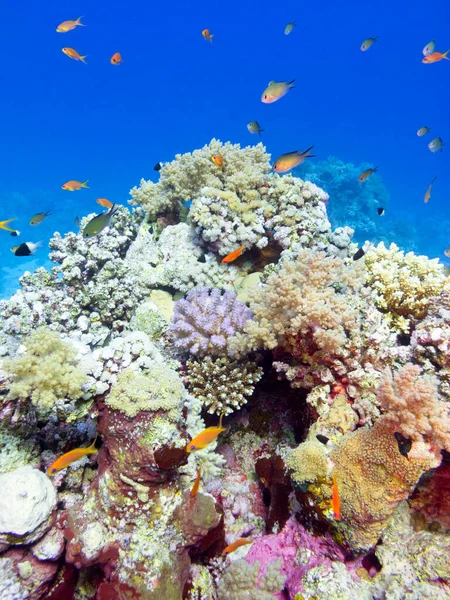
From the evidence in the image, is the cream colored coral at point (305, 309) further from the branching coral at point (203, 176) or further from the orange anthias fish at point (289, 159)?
the branching coral at point (203, 176)

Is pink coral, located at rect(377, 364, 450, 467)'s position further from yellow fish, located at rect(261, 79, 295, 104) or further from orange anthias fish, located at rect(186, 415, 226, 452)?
yellow fish, located at rect(261, 79, 295, 104)

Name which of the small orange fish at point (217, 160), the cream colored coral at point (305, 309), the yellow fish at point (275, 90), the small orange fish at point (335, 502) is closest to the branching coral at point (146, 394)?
the cream colored coral at point (305, 309)

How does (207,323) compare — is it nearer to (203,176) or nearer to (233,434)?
(233,434)

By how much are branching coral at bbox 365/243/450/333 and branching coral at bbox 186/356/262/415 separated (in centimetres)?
200

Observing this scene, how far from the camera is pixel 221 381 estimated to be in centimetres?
425

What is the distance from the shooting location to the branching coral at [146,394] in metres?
3.17

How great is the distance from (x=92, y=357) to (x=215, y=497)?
2208 millimetres

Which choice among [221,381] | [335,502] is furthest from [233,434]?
[335,502]

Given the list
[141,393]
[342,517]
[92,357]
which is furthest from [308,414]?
[92,357]

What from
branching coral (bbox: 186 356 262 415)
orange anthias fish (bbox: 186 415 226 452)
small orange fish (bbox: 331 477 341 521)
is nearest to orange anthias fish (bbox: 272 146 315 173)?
branching coral (bbox: 186 356 262 415)

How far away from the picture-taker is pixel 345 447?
300 cm

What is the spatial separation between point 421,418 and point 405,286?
2.11 m

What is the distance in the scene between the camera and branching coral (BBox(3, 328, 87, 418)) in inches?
126

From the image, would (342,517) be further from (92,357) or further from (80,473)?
(92,357)
